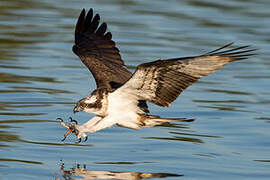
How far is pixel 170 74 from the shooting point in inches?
336

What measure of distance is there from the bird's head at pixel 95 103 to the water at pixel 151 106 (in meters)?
0.72

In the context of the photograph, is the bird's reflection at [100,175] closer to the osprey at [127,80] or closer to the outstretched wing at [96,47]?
the osprey at [127,80]

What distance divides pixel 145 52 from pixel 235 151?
25.5 feet

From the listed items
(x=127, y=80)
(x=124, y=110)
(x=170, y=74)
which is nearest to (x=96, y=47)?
(x=124, y=110)

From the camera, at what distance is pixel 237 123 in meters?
11.9

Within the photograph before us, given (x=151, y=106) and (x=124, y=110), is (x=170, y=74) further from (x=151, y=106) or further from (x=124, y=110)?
(x=151, y=106)

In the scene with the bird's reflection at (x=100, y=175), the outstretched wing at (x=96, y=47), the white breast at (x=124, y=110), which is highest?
the outstretched wing at (x=96, y=47)

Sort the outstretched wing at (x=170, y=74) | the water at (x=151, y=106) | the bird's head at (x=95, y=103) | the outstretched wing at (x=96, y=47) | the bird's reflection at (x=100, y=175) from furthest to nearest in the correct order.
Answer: the outstretched wing at (x=96, y=47) → the water at (x=151, y=106) → the bird's head at (x=95, y=103) → the bird's reflection at (x=100, y=175) → the outstretched wing at (x=170, y=74)

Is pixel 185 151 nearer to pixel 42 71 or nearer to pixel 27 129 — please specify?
pixel 27 129

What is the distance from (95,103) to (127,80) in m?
0.76

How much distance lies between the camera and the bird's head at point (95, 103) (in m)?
9.18

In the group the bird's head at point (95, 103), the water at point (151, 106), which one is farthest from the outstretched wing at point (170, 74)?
the water at point (151, 106)

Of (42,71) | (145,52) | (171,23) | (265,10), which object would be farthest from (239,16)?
(42,71)

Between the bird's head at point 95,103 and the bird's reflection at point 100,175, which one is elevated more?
the bird's head at point 95,103
